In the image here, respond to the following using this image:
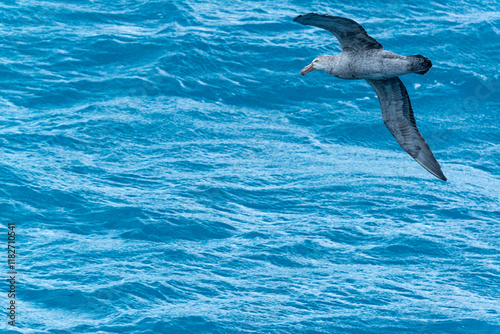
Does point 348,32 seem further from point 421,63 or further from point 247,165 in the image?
point 247,165

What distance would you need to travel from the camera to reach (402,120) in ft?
88.5

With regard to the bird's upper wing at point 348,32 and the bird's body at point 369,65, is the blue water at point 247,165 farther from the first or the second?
the bird's upper wing at point 348,32

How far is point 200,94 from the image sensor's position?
65438 millimetres

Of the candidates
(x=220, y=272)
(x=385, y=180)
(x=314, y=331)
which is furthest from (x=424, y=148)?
(x=385, y=180)

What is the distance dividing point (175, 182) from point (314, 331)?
48.3 ft

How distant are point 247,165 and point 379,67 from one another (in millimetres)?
38966

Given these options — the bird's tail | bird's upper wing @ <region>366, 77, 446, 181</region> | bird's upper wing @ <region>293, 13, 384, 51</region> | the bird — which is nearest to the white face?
the bird

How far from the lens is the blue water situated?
58375mm

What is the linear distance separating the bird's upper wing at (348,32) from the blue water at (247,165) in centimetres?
3363

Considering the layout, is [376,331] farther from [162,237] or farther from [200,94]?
[200,94]

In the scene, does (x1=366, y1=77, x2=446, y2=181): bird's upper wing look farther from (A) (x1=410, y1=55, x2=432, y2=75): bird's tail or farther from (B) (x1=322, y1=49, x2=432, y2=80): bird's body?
(A) (x1=410, y1=55, x2=432, y2=75): bird's tail

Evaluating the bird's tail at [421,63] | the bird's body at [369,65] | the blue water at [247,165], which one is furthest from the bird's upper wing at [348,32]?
the blue water at [247,165]

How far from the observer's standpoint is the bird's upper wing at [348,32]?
75.4ft

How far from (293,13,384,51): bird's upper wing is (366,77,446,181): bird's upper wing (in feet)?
7.07
